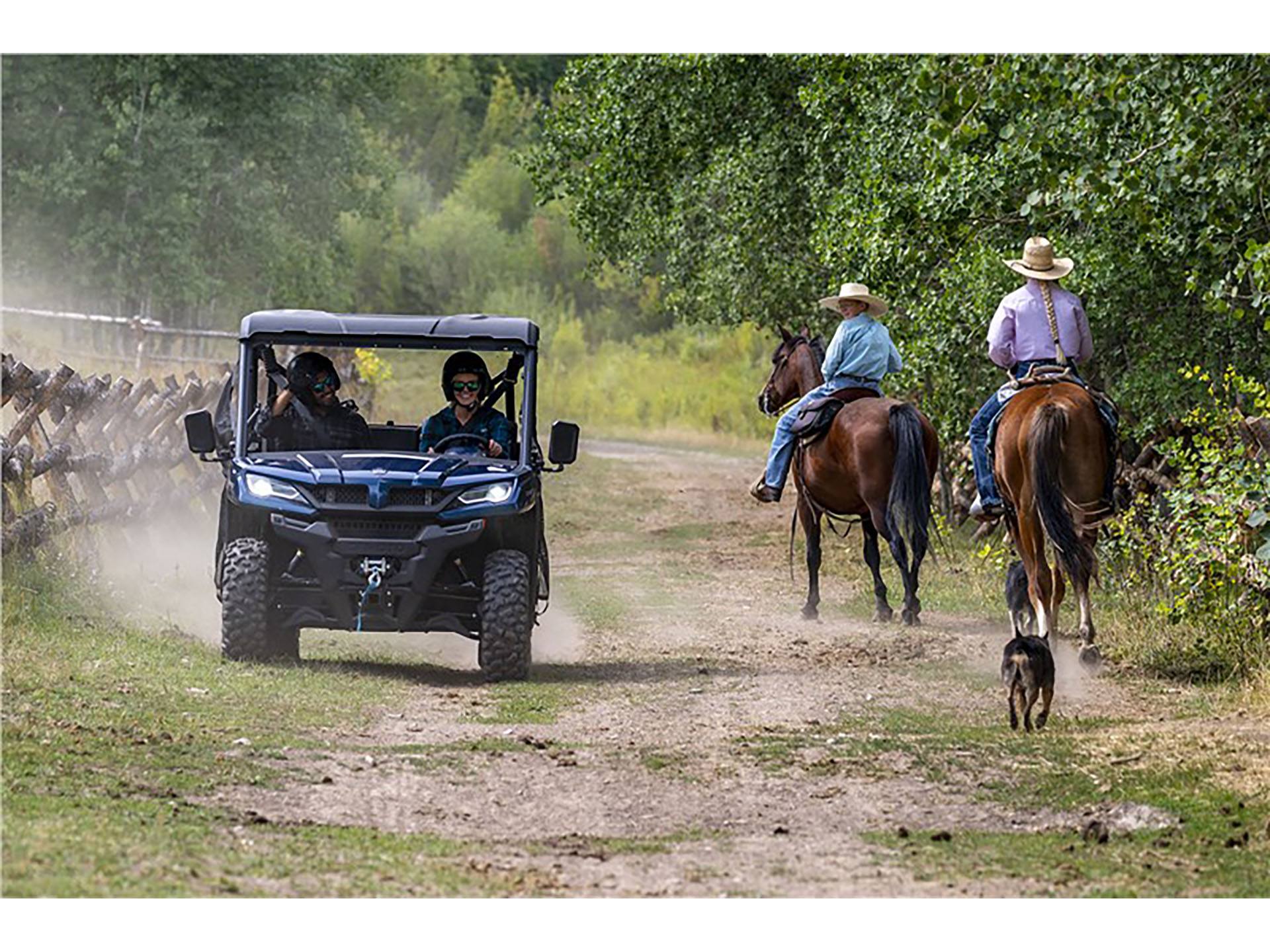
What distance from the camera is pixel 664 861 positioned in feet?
25.0

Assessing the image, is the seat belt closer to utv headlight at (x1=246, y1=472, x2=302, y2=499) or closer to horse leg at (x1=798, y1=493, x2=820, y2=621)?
utv headlight at (x1=246, y1=472, x2=302, y2=499)

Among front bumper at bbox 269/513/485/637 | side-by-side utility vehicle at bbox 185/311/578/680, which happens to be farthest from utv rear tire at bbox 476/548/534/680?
front bumper at bbox 269/513/485/637

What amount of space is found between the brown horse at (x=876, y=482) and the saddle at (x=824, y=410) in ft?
0.17

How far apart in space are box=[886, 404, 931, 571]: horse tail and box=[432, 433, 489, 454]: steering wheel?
3.70 meters

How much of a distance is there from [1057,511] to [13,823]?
6920 millimetres

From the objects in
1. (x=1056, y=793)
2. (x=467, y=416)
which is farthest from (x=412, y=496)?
(x=1056, y=793)

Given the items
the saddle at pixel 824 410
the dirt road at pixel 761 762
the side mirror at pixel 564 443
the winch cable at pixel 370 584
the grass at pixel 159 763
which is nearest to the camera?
the grass at pixel 159 763

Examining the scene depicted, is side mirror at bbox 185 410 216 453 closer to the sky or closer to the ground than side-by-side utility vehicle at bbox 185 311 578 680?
closer to the sky

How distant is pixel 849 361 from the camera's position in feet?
52.5

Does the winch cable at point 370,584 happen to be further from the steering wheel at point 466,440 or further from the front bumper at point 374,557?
the steering wheel at point 466,440

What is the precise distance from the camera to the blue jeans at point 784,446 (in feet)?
53.6

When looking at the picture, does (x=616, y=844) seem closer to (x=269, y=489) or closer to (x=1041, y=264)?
(x=269, y=489)

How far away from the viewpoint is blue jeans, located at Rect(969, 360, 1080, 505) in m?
13.5

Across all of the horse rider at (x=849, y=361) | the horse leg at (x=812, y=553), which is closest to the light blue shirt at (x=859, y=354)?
the horse rider at (x=849, y=361)
